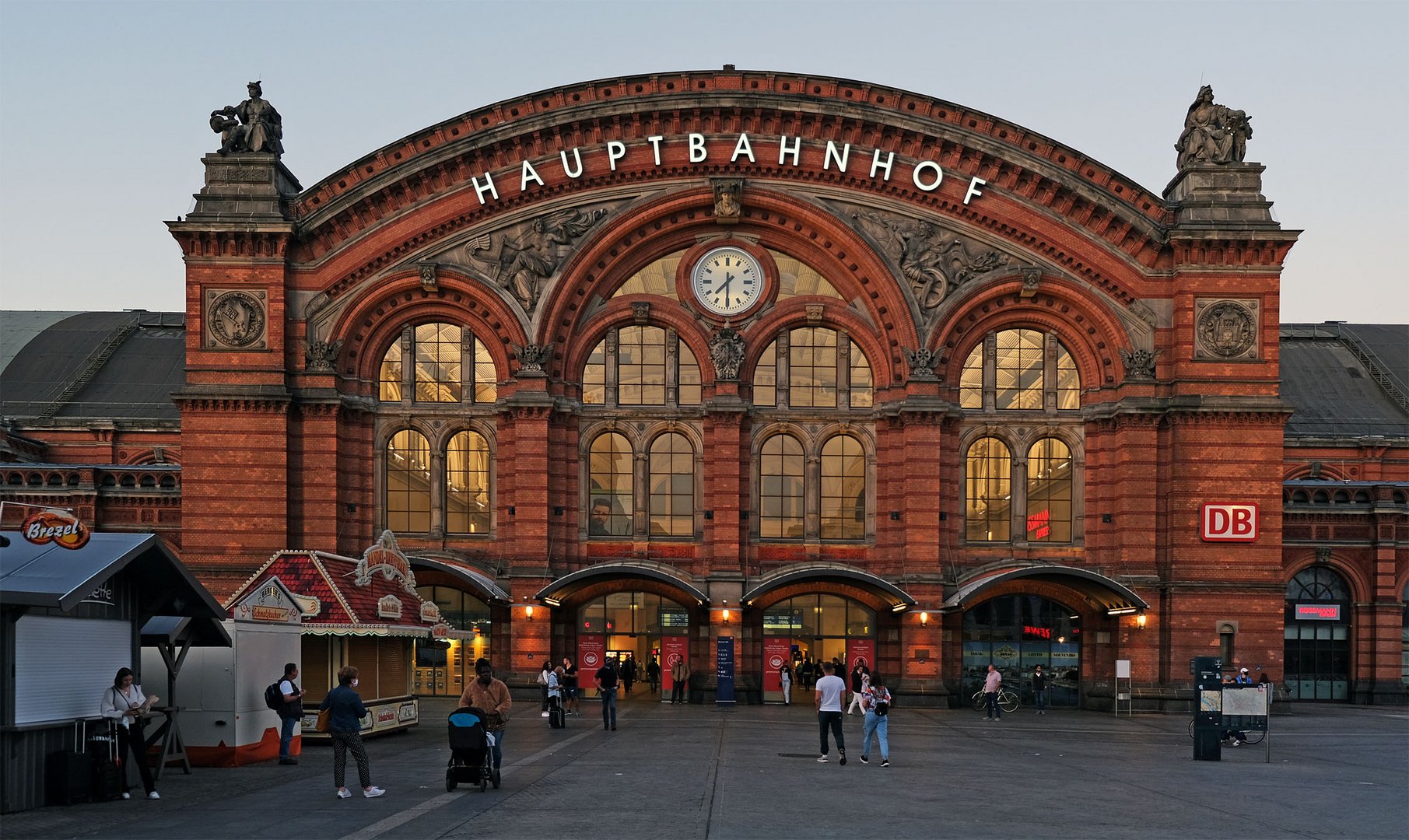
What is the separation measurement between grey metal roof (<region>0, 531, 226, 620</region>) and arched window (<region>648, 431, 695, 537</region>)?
78.6 feet

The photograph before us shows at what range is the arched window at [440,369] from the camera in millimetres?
48875

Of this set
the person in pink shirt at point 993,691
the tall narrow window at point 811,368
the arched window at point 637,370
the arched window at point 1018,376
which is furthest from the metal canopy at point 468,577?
the arched window at point 1018,376

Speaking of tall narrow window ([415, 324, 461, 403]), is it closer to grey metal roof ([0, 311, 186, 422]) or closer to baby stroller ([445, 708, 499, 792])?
grey metal roof ([0, 311, 186, 422])

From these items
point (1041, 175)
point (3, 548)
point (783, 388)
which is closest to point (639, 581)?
point (783, 388)

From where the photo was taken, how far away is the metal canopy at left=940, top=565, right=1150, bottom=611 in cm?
4475

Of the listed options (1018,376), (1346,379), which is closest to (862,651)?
(1018,376)

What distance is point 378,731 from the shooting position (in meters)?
33.4

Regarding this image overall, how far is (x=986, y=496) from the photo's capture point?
1922 inches

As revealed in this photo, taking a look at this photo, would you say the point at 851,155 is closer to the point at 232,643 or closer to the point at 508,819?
the point at 232,643

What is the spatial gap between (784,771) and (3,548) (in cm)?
1321

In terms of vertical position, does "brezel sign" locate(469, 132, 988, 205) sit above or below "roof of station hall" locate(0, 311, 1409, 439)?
above

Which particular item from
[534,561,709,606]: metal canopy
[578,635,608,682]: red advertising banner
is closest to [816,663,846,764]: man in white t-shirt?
[534,561,709,606]: metal canopy

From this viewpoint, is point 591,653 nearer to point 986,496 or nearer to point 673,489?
point 673,489

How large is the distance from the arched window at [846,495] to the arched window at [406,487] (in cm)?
1335
